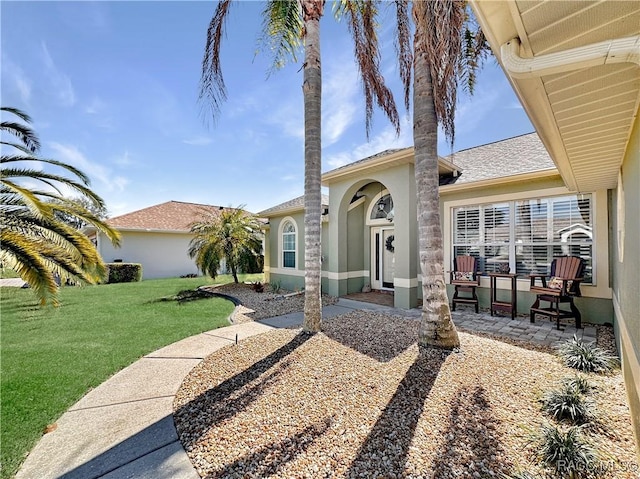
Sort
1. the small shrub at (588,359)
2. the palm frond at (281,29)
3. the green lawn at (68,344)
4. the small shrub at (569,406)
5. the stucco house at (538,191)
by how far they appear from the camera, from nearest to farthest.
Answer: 1. the stucco house at (538,191)
2. the small shrub at (569,406)
3. the green lawn at (68,344)
4. the small shrub at (588,359)
5. the palm frond at (281,29)

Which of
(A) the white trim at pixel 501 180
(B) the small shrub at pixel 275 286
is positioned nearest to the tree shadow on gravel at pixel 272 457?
(A) the white trim at pixel 501 180

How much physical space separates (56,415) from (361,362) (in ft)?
13.5

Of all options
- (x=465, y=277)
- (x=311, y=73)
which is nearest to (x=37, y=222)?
(x=311, y=73)

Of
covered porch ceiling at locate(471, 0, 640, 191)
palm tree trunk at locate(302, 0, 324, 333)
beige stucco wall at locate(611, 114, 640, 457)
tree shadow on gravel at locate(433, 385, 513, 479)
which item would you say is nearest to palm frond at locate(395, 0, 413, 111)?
palm tree trunk at locate(302, 0, 324, 333)

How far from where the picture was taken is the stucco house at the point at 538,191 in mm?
1877

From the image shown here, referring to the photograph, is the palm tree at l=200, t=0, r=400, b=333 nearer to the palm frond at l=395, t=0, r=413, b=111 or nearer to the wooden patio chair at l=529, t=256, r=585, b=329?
the palm frond at l=395, t=0, r=413, b=111

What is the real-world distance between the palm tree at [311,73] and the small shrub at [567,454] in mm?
4337

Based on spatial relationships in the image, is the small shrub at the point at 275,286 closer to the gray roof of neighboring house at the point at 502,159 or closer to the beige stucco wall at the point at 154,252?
the gray roof of neighboring house at the point at 502,159

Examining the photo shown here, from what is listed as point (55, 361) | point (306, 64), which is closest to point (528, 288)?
point (306, 64)

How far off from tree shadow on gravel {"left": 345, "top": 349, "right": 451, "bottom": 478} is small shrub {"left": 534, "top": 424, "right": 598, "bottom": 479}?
1.14 metres

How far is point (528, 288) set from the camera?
771 centimetres

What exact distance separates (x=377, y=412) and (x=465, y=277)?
20.4 ft

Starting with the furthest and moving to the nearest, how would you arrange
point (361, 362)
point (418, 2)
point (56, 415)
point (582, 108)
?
1. point (361, 362)
2. point (418, 2)
3. point (56, 415)
4. point (582, 108)

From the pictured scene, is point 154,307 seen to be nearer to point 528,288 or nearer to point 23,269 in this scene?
point 23,269
